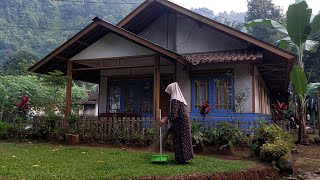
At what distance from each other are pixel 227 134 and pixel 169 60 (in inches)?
173

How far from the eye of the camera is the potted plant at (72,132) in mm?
10609

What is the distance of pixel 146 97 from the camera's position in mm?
14258

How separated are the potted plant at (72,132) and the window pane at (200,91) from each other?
16.0 ft

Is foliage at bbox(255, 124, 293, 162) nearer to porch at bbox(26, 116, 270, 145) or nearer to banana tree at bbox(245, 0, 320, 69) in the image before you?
porch at bbox(26, 116, 270, 145)

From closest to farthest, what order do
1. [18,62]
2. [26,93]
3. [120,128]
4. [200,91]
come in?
[120,128] < [200,91] < [26,93] < [18,62]

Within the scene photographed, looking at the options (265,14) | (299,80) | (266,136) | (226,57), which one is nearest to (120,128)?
(266,136)

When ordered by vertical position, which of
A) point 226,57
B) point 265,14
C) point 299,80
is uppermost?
point 265,14

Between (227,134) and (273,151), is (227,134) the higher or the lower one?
the higher one

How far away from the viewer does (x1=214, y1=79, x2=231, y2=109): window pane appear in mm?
12195

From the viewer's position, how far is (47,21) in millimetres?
50781

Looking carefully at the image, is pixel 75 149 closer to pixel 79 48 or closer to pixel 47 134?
pixel 47 134

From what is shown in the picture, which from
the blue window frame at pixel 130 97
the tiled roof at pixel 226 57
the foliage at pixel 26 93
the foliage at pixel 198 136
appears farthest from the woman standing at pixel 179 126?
the foliage at pixel 26 93

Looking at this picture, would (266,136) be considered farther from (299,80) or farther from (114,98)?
(114,98)

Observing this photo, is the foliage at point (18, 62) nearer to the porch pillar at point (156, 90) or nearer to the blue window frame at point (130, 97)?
the blue window frame at point (130, 97)
